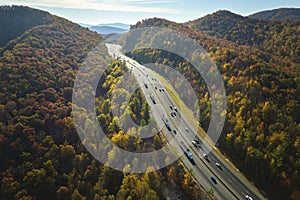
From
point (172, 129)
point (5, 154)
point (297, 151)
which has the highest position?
point (297, 151)

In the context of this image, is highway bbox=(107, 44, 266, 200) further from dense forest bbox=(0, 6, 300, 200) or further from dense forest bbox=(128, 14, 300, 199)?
dense forest bbox=(128, 14, 300, 199)

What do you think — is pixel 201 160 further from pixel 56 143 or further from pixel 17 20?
pixel 17 20

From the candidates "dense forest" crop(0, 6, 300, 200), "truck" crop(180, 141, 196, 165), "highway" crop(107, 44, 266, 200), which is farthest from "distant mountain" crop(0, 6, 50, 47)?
"truck" crop(180, 141, 196, 165)

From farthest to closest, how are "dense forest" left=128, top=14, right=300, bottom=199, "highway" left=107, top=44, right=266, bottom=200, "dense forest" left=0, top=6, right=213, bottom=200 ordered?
"dense forest" left=128, top=14, right=300, bottom=199
"highway" left=107, top=44, right=266, bottom=200
"dense forest" left=0, top=6, right=213, bottom=200

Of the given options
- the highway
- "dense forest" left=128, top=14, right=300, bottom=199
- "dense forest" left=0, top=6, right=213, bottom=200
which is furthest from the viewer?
"dense forest" left=128, top=14, right=300, bottom=199

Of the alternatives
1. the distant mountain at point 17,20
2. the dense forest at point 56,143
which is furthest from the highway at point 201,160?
the distant mountain at point 17,20

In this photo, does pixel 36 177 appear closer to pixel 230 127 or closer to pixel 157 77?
pixel 230 127

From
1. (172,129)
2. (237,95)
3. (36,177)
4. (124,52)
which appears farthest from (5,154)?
(124,52)
